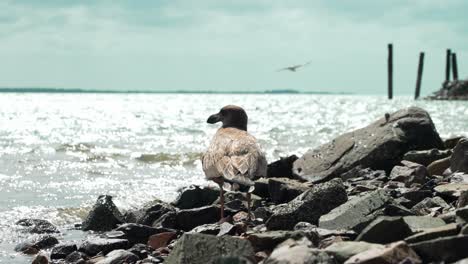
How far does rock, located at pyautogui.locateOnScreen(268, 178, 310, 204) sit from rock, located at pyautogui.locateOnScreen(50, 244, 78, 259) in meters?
3.22

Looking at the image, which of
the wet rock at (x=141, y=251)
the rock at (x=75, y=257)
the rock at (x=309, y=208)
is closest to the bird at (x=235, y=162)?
the rock at (x=309, y=208)

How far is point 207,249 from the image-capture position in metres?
5.45

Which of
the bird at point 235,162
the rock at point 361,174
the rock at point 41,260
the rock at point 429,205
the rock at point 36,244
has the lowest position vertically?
the rock at point 36,244

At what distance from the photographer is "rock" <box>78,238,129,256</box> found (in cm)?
805

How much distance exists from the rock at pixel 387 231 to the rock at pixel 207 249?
0.96 meters

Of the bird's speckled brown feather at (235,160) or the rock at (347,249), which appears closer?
the rock at (347,249)

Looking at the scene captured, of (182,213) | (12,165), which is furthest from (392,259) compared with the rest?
(12,165)

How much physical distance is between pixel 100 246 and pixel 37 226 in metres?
2.56

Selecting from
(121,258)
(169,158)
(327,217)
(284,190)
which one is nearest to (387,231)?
(327,217)

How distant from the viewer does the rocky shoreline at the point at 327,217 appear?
5215 millimetres

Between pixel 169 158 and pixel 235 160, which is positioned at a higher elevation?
pixel 235 160

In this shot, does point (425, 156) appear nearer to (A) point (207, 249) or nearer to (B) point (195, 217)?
(B) point (195, 217)

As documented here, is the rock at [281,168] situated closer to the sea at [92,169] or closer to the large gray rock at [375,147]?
the large gray rock at [375,147]

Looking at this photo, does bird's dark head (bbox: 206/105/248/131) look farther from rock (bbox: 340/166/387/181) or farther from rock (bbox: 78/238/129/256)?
rock (bbox: 78/238/129/256)
